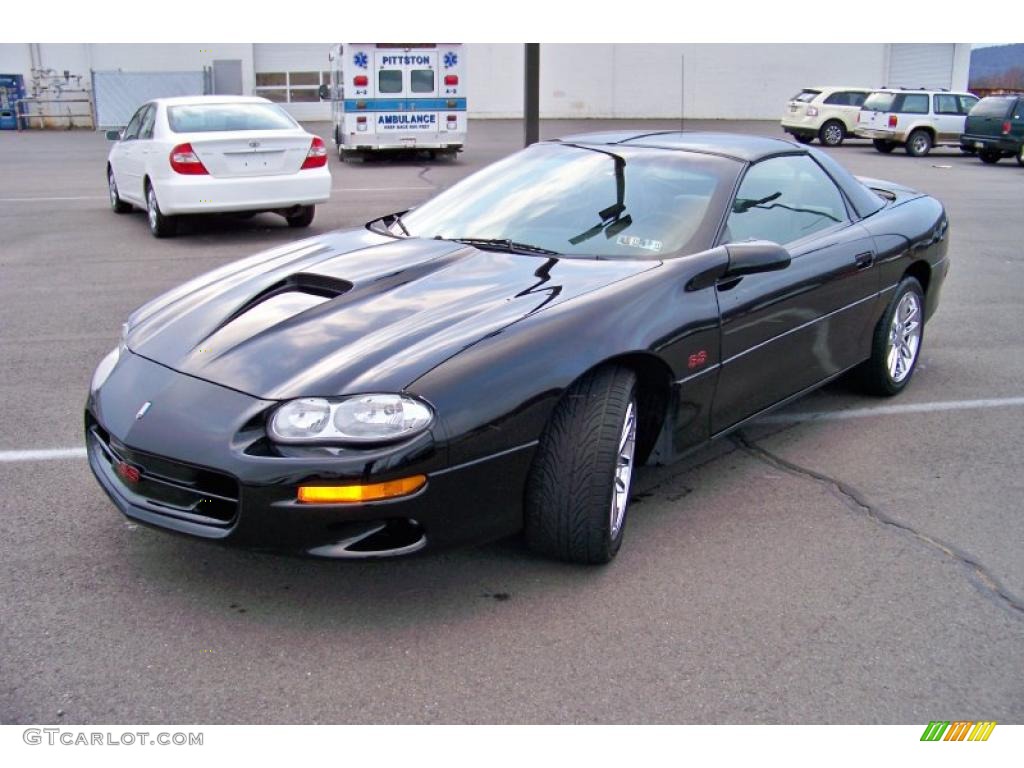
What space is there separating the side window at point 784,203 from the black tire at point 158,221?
24.9ft

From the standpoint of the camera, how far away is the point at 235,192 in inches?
418

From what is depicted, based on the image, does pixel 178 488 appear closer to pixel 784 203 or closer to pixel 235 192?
pixel 784 203

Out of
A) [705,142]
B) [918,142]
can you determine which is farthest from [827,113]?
[705,142]

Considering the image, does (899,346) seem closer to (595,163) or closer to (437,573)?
(595,163)

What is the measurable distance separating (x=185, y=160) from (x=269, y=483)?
323 inches

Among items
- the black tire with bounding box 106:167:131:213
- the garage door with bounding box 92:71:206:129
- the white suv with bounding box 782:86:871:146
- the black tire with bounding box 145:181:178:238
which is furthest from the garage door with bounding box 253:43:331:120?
the black tire with bounding box 145:181:178:238

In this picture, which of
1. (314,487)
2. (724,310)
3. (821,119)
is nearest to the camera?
(314,487)

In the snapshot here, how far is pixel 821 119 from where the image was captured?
27.2 m

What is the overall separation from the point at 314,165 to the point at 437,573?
8293mm

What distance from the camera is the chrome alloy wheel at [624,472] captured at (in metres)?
3.61

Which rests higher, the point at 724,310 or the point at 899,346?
the point at 724,310

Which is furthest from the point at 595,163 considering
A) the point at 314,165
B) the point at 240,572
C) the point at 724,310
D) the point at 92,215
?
the point at 92,215

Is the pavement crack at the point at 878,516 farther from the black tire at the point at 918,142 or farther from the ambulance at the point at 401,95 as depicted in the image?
the black tire at the point at 918,142

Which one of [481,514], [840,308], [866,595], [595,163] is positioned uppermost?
[595,163]
